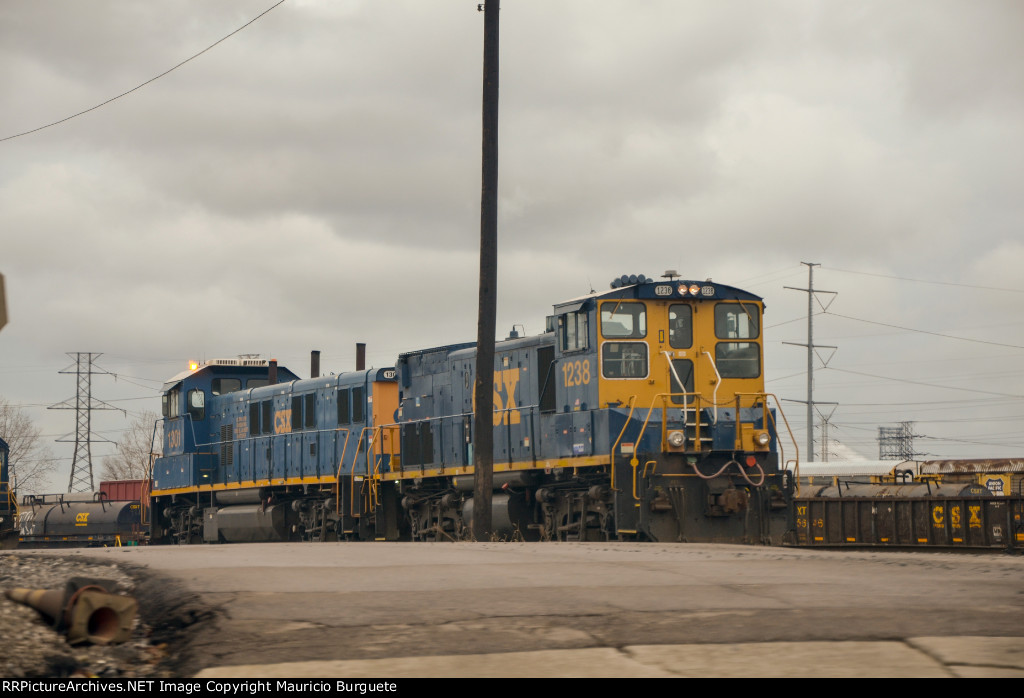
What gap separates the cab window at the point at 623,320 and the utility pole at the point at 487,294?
6.51ft

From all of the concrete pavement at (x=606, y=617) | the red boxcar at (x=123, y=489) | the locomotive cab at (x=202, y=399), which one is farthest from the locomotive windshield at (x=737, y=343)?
the red boxcar at (x=123, y=489)

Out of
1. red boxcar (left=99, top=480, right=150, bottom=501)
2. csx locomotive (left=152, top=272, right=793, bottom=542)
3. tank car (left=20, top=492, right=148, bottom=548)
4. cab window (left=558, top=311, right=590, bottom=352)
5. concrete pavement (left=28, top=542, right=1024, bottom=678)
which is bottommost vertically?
tank car (left=20, top=492, right=148, bottom=548)

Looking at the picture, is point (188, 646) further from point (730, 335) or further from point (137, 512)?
point (137, 512)

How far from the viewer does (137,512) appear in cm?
3809

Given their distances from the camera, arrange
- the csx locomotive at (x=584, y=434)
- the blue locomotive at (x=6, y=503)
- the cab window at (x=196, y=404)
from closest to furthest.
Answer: the csx locomotive at (x=584, y=434) < the cab window at (x=196, y=404) < the blue locomotive at (x=6, y=503)

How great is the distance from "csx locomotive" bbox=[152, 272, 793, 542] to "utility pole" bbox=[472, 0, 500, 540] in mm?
949

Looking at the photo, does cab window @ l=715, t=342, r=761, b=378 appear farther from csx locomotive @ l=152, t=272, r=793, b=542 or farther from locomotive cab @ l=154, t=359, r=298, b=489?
locomotive cab @ l=154, t=359, r=298, b=489

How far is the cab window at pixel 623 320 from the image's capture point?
19.1m

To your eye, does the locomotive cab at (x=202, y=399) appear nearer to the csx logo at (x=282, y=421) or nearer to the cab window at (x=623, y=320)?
the csx logo at (x=282, y=421)

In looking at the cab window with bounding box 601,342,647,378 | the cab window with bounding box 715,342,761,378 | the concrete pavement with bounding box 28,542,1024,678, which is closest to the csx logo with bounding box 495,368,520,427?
the cab window with bounding box 601,342,647,378

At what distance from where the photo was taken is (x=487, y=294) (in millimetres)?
19969

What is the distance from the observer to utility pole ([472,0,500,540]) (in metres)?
19.5

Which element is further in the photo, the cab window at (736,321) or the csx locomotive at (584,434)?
the cab window at (736,321)

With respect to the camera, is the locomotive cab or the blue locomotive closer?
the locomotive cab
